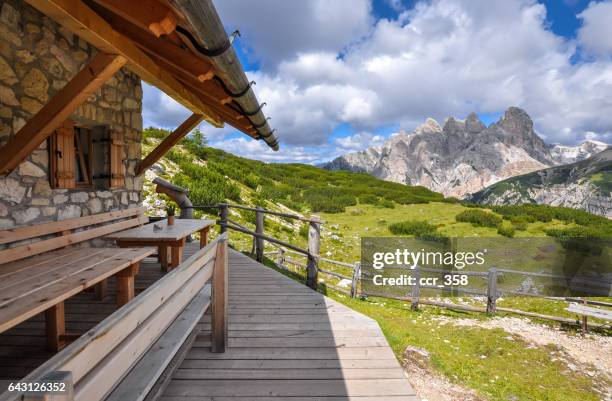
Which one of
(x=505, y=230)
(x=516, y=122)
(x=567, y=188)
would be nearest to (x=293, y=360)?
(x=505, y=230)

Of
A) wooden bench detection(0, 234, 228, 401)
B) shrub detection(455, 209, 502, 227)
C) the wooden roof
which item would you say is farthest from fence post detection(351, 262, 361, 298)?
shrub detection(455, 209, 502, 227)

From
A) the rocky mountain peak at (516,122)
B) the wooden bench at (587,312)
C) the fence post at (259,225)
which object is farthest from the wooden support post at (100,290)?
the rocky mountain peak at (516,122)

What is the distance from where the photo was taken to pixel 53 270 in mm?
2654

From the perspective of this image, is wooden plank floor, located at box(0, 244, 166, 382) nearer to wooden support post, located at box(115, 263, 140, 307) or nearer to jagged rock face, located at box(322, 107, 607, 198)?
wooden support post, located at box(115, 263, 140, 307)

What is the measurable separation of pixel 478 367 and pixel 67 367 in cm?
504

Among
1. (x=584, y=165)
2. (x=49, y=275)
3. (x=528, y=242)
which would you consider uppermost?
(x=584, y=165)

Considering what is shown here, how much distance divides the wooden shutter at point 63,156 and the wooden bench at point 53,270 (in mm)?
439

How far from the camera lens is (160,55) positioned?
112 inches

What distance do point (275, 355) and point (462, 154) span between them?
155 m

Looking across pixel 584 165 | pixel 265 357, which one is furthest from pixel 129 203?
pixel 584 165

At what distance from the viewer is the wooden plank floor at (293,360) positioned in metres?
2.52

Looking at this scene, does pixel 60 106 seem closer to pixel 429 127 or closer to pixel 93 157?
pixel 93 157

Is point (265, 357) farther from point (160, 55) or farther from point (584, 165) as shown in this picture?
point (584, 165)

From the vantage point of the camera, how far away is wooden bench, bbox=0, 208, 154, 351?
2.01 meters
